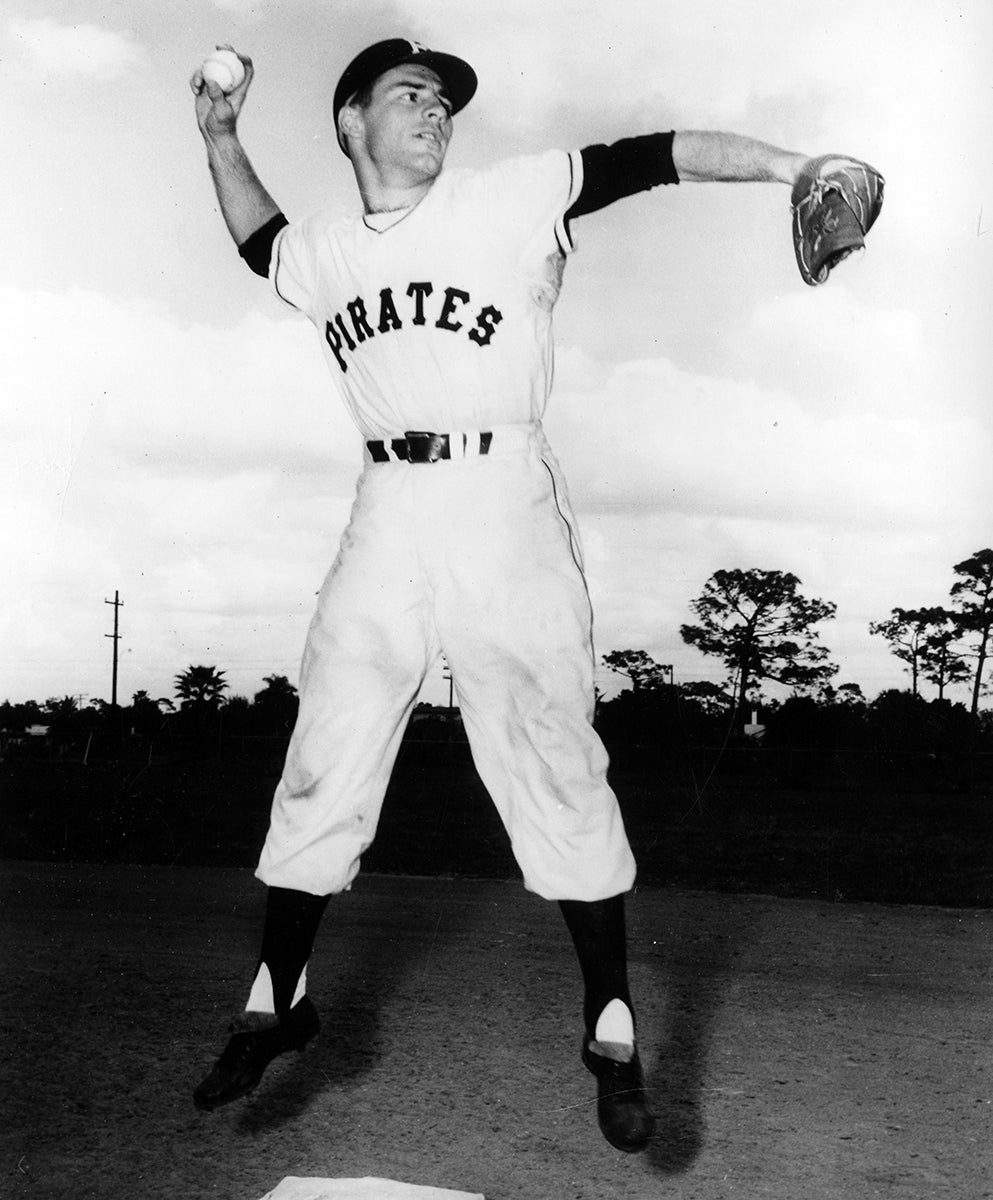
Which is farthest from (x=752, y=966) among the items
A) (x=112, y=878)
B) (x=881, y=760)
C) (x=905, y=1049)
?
(x=881, y=760)

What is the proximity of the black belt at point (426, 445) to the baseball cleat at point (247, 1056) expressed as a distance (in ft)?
3.55

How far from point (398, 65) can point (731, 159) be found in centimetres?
72

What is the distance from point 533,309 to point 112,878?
4.83 meters

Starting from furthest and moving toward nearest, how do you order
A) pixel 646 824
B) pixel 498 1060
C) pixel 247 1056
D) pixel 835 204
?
pixel 646 824
pixel 498 1060
pixel 247 1056
pixel 835 204

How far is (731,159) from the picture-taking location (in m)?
2.11

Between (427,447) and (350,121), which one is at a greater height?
(350,121)

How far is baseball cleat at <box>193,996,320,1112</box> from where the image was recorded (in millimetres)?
2113

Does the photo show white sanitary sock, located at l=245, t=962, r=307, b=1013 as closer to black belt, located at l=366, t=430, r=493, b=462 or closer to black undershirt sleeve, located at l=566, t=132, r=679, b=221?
black belt, located at l=366, t=430, r=493, b=462

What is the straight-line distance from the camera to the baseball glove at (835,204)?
79.0 inches

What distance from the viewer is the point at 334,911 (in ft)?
16.7

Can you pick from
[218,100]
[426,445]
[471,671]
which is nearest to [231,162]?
[218,100]

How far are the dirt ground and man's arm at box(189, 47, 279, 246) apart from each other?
6.31ft

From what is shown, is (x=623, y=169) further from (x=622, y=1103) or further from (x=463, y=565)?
(x=622, y=1103)

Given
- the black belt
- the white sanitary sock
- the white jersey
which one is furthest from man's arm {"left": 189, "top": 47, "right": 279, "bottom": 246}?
the white sanitary sock
